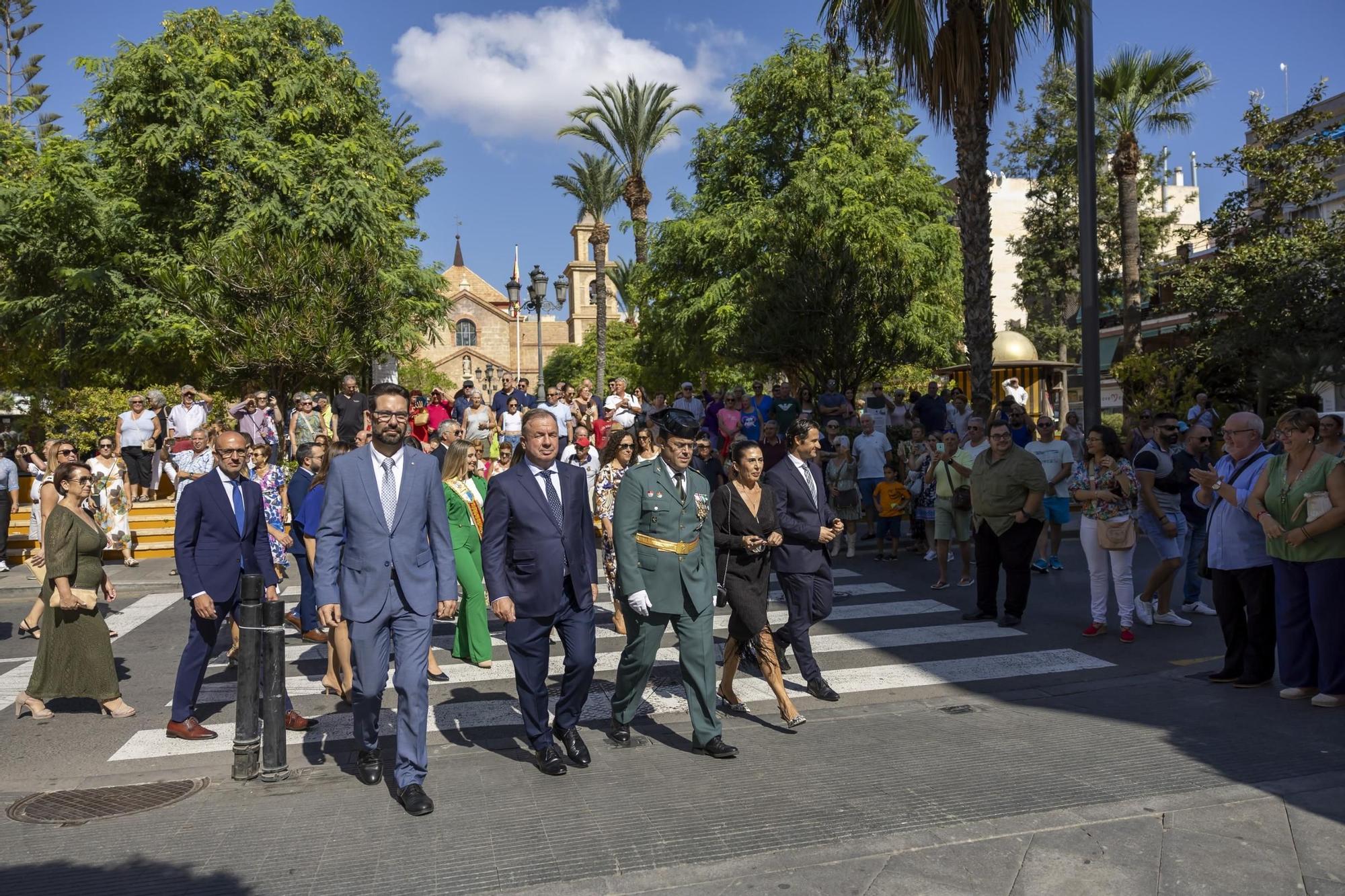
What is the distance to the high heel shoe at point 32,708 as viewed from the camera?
22.5 ft

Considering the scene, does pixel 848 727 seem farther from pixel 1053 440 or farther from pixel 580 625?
pixel 1053 440

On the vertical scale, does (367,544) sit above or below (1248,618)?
above

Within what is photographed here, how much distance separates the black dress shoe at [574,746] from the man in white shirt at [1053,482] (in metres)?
6.77

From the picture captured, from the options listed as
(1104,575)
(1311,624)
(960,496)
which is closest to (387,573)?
(1311,624)

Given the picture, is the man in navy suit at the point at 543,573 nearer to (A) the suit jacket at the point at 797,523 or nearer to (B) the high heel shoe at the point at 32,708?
(A) the suit jacket at the point at 797,523

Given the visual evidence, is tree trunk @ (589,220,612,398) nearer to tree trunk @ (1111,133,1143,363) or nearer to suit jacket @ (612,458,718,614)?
tree trunk @ (1111,133,1143,363)

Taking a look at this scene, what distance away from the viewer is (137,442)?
54.5 ft

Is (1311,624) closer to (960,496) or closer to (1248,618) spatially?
(1248,618)

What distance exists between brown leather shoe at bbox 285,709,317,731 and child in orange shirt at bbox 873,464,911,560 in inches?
323

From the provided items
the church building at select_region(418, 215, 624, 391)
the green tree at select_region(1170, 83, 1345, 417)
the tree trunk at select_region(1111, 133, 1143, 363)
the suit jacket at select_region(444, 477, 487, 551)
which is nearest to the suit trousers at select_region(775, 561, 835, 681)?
the suit jacket at select_region(444, 477, 487, 551)

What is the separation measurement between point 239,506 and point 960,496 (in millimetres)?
7268

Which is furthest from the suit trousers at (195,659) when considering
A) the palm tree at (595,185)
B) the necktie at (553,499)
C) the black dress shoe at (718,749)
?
the palm tree at (595,185)

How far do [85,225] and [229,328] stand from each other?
771cm

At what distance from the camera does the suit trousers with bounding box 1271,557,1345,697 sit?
256 inches
